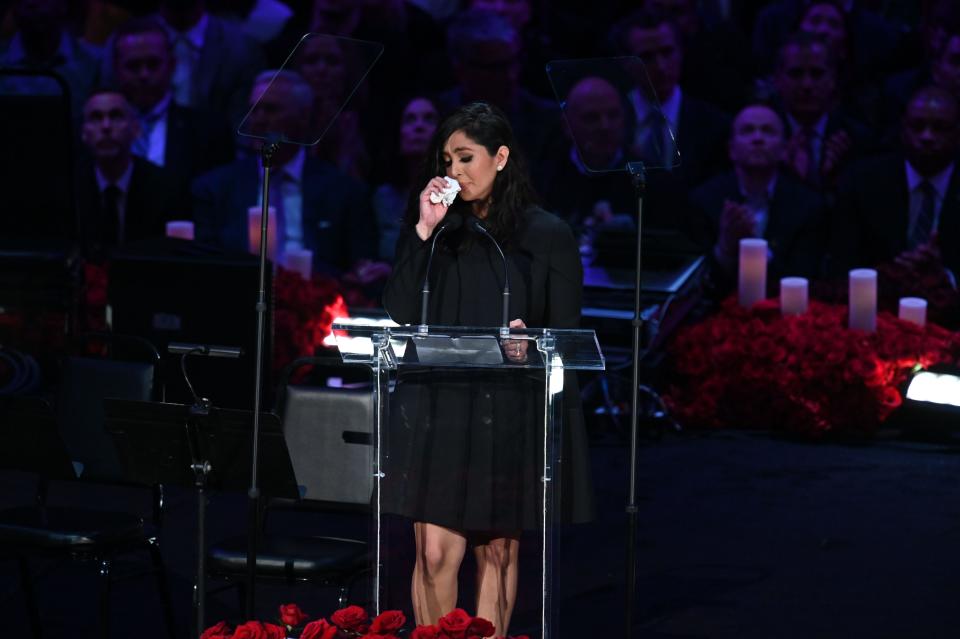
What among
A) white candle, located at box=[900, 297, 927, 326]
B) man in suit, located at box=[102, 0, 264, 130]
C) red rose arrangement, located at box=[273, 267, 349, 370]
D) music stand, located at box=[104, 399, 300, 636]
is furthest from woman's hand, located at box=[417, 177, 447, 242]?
man in suit, located at box=[102, 0, 264, 130]

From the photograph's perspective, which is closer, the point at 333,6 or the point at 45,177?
the point at 45,177

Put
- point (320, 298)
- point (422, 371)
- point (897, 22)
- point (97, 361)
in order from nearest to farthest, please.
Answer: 1. point (422, 371)
2. point (97, 361)
3. point (320, 298)
4. point (897, 22)

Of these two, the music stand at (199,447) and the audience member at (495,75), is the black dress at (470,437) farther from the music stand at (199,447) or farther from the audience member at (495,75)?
the audience member at (495,75)

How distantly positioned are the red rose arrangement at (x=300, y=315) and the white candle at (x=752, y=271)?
174 cm

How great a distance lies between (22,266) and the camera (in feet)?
22.7

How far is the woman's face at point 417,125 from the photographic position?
811 centimetres

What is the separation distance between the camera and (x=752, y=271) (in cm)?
732

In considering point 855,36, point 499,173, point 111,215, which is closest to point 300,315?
point 111,215

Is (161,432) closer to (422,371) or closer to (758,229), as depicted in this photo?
(422,371)

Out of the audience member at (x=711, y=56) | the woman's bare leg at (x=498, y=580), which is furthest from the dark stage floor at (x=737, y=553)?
the audience member at (x=711, y=56)

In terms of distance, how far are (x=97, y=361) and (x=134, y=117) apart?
3.49 metres

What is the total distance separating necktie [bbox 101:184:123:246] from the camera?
26.7 ft

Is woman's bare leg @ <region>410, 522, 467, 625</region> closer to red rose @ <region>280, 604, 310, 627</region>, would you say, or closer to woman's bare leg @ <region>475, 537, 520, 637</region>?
woman's bare leg @ <region>475, 537, 520, 637</region>

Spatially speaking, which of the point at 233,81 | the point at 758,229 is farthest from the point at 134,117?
the point at 758,229
